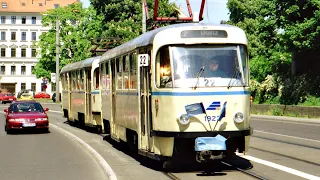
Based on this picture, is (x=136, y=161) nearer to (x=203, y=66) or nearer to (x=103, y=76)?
(x=203, y=66)

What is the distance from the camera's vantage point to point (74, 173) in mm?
11352

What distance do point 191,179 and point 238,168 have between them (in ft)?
5.21

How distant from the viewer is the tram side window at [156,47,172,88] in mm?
11023

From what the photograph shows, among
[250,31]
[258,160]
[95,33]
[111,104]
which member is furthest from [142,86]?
[95,33]

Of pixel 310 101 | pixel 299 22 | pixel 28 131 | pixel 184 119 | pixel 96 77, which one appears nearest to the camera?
pixel 184 119

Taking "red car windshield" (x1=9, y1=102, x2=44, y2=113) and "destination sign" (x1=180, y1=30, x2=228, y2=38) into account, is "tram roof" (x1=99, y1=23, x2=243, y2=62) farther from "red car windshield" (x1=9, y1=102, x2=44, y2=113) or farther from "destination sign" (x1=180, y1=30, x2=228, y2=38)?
"red car windshield" (x1=9, y1=102, x2=44, y2=113)

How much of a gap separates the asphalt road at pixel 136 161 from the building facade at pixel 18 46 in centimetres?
9606

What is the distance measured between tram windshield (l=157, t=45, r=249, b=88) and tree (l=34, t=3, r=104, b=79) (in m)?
59.0

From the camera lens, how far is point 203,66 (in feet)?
35.8

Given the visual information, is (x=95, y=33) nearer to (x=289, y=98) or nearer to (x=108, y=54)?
(x=289, y=98)

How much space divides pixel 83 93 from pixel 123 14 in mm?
38083

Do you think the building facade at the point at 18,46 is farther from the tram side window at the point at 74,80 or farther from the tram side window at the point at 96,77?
the tram side window at the point at 96,77

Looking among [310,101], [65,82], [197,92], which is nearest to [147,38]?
[197,92]

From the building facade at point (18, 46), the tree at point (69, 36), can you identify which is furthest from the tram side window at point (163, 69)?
the building facade at point (18, 46)
